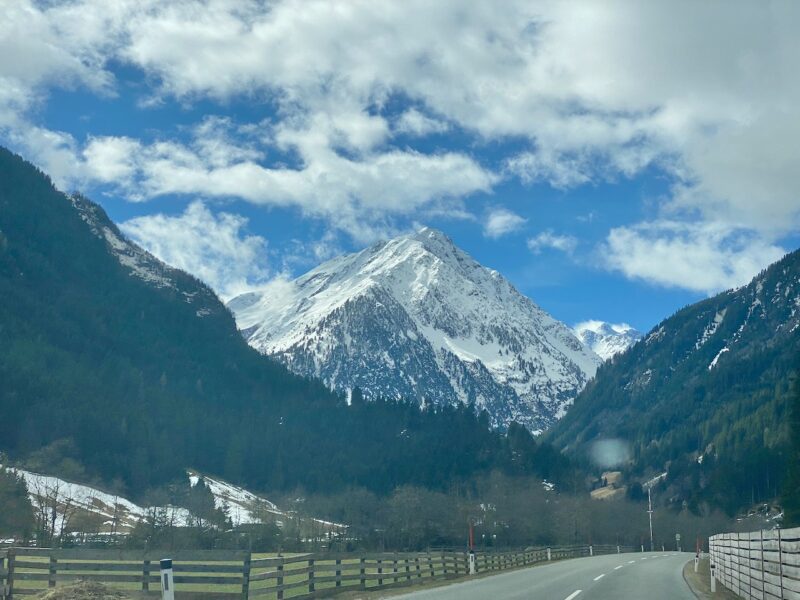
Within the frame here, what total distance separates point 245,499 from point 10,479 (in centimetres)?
10060

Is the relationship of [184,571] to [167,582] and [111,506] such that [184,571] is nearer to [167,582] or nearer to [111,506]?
[167,582]

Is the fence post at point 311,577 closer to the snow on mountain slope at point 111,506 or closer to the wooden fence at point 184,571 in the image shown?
the wooden fence at point 184,571

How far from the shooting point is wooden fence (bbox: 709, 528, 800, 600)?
1628cm

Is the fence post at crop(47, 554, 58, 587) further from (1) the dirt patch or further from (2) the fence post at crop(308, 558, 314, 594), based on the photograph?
(2) the fence post at crop(308, 558, 314, 594)

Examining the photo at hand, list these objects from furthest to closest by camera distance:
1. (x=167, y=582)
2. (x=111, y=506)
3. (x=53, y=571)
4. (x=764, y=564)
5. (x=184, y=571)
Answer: (x=111, y=506), (x=53, y=571), (x=184, y=571), (x=764, y=564), (x=167, y=582)

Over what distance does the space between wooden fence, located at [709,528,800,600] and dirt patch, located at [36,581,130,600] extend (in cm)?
1777

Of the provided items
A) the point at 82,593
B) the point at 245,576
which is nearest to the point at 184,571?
the point at 245,576

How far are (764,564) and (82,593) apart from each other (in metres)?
18.6

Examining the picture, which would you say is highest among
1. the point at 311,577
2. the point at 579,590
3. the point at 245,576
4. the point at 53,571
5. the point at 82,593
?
the point at 245,576

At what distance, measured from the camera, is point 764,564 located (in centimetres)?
2012

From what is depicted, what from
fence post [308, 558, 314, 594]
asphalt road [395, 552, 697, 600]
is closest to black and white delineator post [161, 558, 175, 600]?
asphalt road [395, 552, 697, 600]

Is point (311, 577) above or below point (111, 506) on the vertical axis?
above

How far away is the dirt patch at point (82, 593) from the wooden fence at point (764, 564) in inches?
699

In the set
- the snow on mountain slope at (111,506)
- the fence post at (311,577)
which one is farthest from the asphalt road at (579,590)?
the snow on mountain slope at (111,506)
